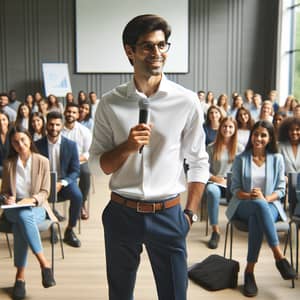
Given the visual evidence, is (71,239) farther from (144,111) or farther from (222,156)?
(144,111)

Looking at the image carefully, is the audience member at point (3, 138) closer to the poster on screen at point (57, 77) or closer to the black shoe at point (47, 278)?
the black shoe at point (47, 278)

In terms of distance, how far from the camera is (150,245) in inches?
63.5

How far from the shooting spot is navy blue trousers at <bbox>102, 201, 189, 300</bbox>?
158 cm

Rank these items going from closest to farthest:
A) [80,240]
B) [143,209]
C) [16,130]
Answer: [143,209]
[16,130]
[80,240]

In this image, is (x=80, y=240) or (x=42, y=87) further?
(x=42, y=87)

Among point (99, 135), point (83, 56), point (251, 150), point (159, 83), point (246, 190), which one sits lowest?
point (246, 190)

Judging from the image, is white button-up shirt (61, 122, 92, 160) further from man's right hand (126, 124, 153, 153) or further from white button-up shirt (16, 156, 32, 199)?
man's right hand (126, 124, 153, 153)

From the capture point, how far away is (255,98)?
940cm

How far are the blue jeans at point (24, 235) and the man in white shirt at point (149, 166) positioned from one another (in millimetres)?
1637

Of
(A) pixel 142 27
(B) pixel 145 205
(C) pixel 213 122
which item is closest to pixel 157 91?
(A) pixel 142 27

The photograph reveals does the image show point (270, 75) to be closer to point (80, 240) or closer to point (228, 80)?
point (228, 80)

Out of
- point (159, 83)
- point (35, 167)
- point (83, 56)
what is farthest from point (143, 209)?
point (83, 56)

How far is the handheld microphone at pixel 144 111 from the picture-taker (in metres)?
1.48

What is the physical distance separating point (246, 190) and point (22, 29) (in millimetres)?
11500
